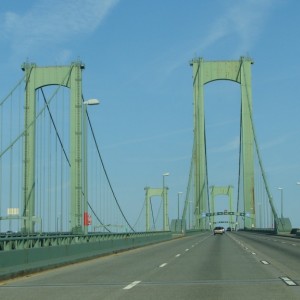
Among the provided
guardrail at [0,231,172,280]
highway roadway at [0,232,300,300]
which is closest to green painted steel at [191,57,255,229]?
guardrail at [0,231,172,280]

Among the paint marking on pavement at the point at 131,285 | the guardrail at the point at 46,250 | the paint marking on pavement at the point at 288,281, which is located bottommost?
the paint marking on pavement at the point at 131,285

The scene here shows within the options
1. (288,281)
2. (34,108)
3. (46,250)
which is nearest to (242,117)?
(34,108)

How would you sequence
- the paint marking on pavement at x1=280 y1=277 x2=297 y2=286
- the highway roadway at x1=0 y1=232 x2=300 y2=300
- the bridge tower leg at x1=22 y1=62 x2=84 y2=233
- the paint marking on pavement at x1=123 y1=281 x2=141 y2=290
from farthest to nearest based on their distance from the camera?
1. the bridge tower leg at x1=22 y1=62 x2=84 y2=233
2. the paint marking on pavement at x1=280 y1=277 x2=297 y2=286
3. the paint marking on pavement at x1=123 y1=281 x2=141 y2=290
4. the highway roadway at x1=0 y1=232 x2=300 y2=300

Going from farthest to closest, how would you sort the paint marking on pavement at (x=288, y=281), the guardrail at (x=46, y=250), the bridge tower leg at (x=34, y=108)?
1. the bridge tower leg at (x=34, y=108)
2. the guardrail at (x=46, y=250)
3. the paint marking on pavement at (x=288, y=281)

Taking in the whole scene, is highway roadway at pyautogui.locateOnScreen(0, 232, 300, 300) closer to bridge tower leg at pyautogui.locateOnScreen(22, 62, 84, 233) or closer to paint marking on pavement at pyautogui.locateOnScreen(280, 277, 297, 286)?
paint marking on pavement at pyautogui.locateOnScreen(280, 277, 297, 286)

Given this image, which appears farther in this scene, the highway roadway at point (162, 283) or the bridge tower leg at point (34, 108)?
the bridge tower leg at point (34, 108)

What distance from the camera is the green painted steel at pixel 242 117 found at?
95.8 meters

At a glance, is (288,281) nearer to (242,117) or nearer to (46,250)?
(46,250)

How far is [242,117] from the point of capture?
97688 millimetres

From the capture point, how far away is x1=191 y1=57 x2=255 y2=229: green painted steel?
95.8 meters

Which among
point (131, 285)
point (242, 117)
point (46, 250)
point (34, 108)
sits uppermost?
point (242, 117)

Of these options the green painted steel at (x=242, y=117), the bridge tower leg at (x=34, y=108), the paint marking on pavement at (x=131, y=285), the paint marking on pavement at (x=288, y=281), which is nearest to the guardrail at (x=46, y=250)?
the paint marking on pavement at (x=131, y=285)

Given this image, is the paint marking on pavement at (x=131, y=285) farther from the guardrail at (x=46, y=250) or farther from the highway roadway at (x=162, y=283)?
the guardrail at (x=46, y=250)

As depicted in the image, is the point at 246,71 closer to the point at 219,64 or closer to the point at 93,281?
the point at 219,64
